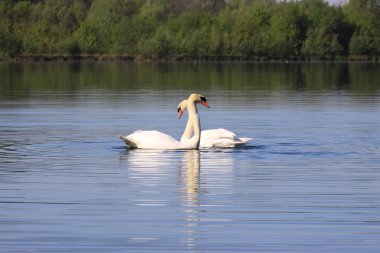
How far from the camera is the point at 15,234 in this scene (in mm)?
12125

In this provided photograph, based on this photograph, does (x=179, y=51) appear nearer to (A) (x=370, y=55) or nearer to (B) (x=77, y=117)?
(A) (x=370, y=55)

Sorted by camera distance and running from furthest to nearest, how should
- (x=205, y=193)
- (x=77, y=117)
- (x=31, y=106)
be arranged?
(x=31, y=106) < (x=77, y=117) < (x=205, y=193)

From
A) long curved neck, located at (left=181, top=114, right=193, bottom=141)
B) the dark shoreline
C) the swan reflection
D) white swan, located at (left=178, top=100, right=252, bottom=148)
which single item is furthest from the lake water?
the dark shoreline

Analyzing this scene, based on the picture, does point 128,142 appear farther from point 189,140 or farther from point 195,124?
point 195,124

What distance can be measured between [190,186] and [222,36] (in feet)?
455

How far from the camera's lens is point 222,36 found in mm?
153875

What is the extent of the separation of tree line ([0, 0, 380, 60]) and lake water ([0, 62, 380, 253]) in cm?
11507

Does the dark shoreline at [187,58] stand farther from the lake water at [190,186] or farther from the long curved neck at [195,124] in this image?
the long curved neck at [195,124]

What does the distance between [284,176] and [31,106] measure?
19208mm

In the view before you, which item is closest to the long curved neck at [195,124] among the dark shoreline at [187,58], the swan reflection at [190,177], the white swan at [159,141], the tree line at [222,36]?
the white swan at [159,141]

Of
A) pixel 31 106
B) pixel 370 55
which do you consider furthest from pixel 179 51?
pixel 31 106

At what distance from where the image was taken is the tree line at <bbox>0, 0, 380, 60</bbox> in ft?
487

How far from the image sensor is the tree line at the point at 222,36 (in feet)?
487

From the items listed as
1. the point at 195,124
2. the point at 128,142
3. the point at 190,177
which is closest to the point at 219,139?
the point at 195,124
